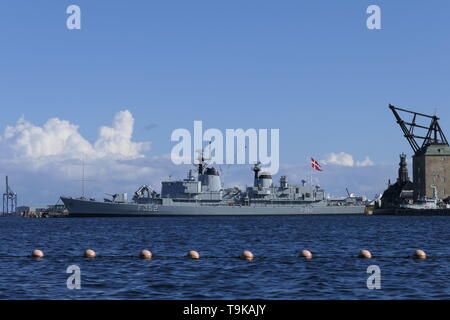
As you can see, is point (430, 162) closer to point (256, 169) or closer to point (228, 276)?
point (256, 169)

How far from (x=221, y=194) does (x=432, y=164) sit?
197 ft

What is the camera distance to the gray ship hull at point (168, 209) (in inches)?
6156

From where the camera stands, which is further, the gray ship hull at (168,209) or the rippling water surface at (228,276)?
the gray ship hull at (168,209)

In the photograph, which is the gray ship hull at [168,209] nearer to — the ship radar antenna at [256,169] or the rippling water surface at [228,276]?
the ship radar antenna at [256,169]

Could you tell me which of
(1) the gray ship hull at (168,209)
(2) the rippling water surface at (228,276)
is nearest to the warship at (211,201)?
(1) the gray ship hull at (168,209)

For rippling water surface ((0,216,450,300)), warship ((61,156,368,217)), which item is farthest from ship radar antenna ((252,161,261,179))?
rippling water surface ((0,216,450,300))

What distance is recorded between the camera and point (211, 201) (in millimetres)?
160625

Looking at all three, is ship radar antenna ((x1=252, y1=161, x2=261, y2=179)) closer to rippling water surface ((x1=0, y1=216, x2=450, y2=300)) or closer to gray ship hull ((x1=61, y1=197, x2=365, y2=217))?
gray ship hull ((x1=61, y1=197, x2=365, y2=217))

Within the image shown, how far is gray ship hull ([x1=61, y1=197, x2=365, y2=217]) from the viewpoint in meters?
156

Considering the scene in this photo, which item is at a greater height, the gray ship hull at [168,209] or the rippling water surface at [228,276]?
the rippling water surface at [228,276]
